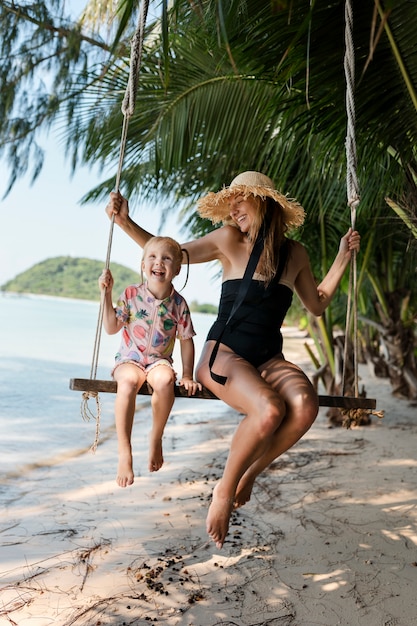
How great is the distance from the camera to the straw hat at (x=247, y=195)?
2.67 meters

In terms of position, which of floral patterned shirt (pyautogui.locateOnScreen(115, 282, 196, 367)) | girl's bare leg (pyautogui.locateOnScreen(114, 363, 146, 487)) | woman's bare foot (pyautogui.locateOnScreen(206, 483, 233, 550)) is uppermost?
floral patterned shirt (pyautogui.locateOnScreen(115, 282, 196, 367))

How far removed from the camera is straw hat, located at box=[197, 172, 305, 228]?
267 cm

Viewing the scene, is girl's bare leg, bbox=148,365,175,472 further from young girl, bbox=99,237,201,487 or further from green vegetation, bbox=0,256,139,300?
green vegetation, bbox=0,256,139,300

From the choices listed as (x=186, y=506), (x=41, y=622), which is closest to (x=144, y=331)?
(x=41, y=622)

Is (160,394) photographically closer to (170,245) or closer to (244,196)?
(170,245)

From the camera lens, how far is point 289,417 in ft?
7.74

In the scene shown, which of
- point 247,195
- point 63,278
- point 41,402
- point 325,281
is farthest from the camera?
point 63,278

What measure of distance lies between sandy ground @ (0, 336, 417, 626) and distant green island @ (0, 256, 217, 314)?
148 ft

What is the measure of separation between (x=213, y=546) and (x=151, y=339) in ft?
4.74

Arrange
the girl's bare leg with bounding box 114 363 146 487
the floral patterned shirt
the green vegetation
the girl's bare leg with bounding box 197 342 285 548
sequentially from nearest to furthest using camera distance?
the girl's bare leg with bounding box 197 342 285 548 → the girl's bare leg with bounding box 114 363 146 487 → the floral patterned shirt → the green vegetation

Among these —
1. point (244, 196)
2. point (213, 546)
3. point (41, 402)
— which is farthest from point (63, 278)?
point (244, 196)

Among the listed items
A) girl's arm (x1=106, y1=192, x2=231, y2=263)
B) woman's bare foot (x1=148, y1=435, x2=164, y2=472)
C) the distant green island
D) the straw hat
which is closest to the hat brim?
the straw hat

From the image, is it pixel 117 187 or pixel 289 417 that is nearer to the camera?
pixel 289 417

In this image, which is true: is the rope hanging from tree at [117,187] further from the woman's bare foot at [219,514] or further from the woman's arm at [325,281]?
the woman's bare foot at [219,514]
